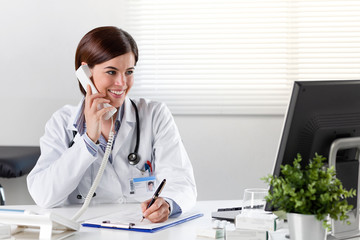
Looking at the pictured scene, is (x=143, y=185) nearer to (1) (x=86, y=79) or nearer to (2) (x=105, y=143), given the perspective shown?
→ (2) (x=105, y=143)

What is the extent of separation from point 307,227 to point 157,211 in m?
0.63

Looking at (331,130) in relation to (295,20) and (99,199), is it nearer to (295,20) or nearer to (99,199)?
(99,199)

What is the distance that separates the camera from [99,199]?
2.43 m

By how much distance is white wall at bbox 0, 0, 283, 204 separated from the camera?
3.76 m

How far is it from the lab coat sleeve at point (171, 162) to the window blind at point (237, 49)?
124 cm

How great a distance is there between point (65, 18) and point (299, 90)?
256 centimetres

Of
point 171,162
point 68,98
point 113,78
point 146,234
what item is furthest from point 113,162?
point 68,98

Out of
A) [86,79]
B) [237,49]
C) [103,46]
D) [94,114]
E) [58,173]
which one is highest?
[237,49]

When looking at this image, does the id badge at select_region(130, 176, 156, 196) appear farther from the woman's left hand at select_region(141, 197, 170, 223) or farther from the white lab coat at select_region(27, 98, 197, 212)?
the woman's left hand at select_region(141, 197, 170, 223)

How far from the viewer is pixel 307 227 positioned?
4.72 ft

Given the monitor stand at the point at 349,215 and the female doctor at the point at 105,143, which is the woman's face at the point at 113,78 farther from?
the monitor stand at the point at 349,215

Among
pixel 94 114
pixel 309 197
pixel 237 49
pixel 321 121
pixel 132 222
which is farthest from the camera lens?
pixel 237 49

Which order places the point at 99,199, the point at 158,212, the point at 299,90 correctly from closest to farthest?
the point at 299,90 < the point at 158,212 < the point at 99,199

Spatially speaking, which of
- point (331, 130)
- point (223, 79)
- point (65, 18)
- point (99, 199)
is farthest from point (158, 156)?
point (65, 18)
